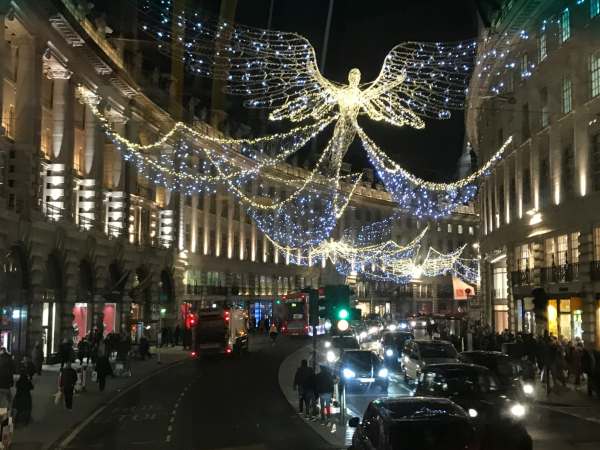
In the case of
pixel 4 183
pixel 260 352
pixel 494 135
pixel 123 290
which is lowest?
pixel 260 352

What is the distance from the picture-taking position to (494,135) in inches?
1930

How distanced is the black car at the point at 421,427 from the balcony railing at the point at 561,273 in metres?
25.8

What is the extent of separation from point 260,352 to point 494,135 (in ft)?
66.7

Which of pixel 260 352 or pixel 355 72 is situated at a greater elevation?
pixel 355 72

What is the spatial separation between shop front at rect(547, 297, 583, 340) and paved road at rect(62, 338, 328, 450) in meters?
13.5

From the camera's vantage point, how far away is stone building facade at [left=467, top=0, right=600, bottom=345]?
32.4 metres

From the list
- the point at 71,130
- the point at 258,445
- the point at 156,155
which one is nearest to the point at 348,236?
the point at 156,155

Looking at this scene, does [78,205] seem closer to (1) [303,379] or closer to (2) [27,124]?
(2) [27,124]

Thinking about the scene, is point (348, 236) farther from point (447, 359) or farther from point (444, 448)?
point (444, 448)

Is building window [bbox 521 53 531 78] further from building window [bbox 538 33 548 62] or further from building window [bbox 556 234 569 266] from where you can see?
building window [bbox 556 234 569 266]

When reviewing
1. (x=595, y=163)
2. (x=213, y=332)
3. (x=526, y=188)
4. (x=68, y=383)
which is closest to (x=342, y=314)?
(x=68, y=383)

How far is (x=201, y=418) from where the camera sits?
68.1 feet

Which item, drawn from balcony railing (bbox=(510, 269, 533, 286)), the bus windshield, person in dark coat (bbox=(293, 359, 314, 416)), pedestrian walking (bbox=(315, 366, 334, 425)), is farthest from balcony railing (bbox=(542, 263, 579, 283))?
the bus windshield

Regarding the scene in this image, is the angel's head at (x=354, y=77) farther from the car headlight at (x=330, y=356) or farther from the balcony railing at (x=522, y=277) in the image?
the balcony railing at (x=522, y=277)
